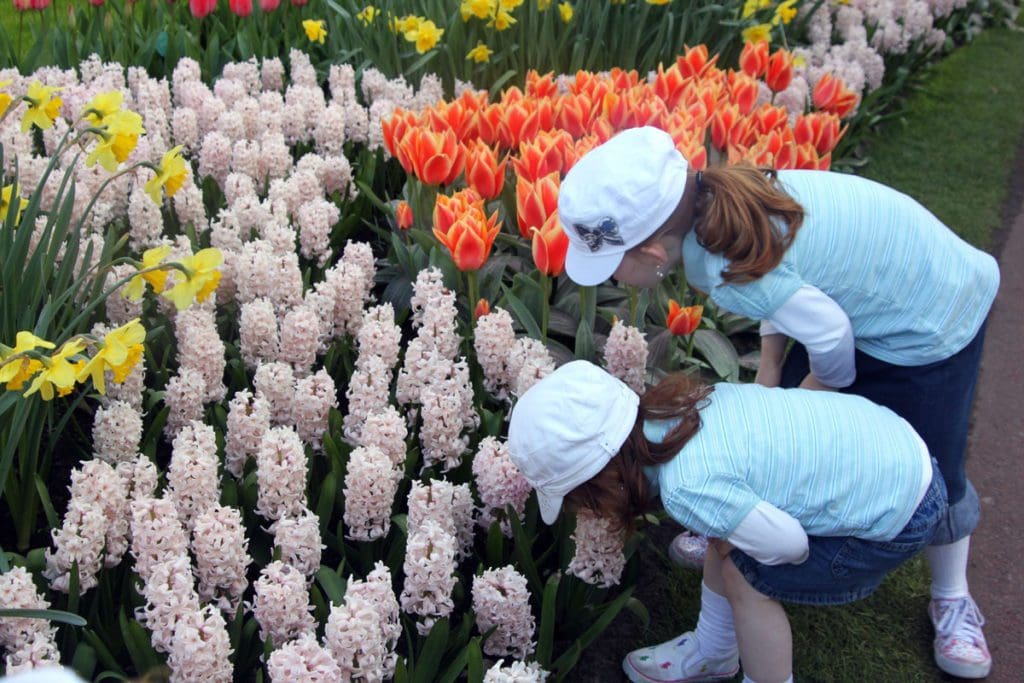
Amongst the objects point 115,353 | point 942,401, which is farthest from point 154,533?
point 942,401

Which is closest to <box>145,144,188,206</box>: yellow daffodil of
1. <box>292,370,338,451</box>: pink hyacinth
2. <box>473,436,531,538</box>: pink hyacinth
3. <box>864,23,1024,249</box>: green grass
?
<box>292,370,338,451</box>: pink hyacinth

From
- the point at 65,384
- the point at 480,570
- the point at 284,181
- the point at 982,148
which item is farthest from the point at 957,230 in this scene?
the point at 65,384

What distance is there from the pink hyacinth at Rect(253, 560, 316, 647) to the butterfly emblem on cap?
0.88 metres

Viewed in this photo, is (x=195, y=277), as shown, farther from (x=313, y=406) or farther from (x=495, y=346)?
(x=495, y=346)

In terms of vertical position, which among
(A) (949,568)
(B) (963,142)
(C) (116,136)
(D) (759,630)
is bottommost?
(B) (963,142)

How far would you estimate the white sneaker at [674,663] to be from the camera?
8.11ft

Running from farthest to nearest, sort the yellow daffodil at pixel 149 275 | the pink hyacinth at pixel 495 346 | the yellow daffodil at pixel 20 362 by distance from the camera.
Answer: the pink hyacinth at pixel 495 346, the yellow daffodil at pixel 149 275, the yellow daffodil at pixel 20 362

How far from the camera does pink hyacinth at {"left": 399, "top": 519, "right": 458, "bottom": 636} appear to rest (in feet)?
6.70

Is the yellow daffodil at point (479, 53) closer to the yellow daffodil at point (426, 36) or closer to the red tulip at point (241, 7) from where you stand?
the yellow daffodil at point (426, 36)

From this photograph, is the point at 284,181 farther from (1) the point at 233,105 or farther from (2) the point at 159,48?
(2) the point at 159,48

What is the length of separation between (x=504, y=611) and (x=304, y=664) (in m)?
0.49

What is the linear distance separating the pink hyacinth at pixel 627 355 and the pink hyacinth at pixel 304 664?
1197 mm

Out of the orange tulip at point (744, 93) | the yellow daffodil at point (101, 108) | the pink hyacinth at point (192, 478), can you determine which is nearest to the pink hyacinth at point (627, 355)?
the pink hyacinth at point (192, 478)

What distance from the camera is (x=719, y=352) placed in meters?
3.43
